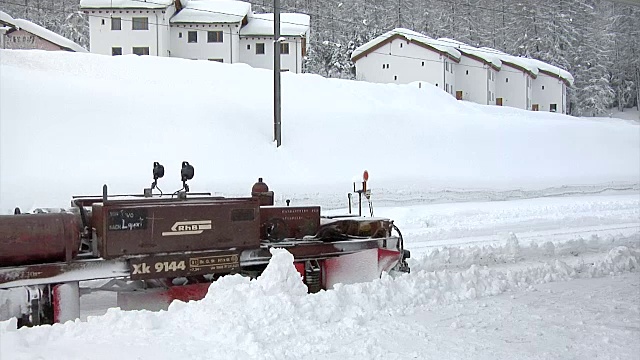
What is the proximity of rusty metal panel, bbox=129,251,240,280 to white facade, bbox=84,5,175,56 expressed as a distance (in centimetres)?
3168

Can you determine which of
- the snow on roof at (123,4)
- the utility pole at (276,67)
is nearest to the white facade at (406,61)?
the snow on roof at (123,4)

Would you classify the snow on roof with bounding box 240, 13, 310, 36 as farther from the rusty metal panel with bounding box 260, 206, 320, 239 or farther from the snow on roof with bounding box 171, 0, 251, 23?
the rusty metal panel with bounding box 260, 206, 320, 239

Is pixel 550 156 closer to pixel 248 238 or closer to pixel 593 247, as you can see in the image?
pixel 593 247

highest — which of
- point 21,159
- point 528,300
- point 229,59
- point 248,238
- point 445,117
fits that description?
point 229,59

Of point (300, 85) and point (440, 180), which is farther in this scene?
point (300, 85)

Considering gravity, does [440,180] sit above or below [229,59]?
below

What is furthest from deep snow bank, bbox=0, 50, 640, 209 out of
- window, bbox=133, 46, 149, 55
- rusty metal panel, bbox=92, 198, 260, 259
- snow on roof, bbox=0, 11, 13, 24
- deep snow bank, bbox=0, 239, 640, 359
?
deep snow bank, bbox=0, 239, 640, 359

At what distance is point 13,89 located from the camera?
22.3 m

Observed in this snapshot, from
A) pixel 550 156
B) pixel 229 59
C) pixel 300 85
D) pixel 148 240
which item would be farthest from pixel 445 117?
pixel 148 240

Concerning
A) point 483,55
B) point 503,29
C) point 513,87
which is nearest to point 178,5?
point 483,55

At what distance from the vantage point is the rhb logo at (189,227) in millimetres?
6648

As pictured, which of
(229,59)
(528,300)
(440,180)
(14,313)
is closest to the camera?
(14,313)

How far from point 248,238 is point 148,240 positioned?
110 centimetres

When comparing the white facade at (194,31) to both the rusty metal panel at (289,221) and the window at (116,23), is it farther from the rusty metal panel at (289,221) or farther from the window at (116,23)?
the rusty metal panel at (289,221)
